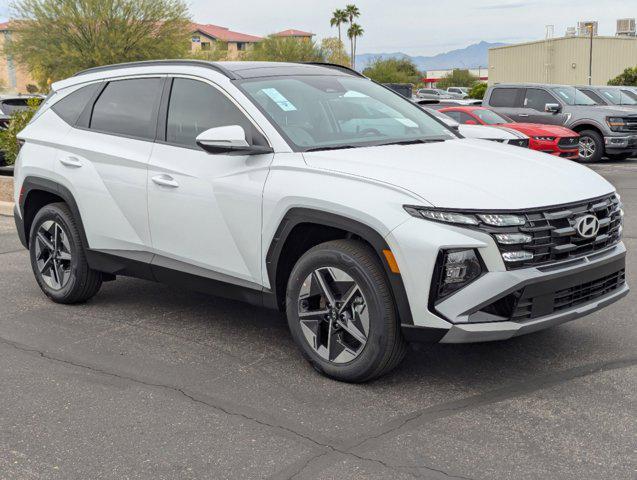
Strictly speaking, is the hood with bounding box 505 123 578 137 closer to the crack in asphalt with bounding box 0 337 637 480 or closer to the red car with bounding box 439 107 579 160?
the red car with bounding box 439 107 579 160

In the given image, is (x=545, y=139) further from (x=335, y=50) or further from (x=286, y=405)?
(x=335, y=50)

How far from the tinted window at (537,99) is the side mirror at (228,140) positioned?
51.9ft

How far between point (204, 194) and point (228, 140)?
18.7 inches

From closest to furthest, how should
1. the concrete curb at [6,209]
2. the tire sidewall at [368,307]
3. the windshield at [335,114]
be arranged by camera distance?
1. the tire sidewall at [368,307]
2. the windshield at [335,114]
3. the concrete curb at [6,209]

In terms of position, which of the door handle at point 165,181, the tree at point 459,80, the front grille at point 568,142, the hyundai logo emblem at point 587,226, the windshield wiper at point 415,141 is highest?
the windshield wiper at point 415,141

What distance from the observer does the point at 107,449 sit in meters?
3.93

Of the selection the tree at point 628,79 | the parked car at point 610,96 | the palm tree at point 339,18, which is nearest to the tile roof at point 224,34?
the palm tree at point 339,18

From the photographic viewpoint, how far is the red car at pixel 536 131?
16.6 m

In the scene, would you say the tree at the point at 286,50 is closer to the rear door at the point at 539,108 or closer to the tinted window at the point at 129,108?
the rear door at the point at 539,108

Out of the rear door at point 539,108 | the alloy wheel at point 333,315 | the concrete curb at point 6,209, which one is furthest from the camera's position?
the rear door at point 539,108

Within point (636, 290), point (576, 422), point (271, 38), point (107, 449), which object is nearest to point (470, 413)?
point (576, 422)

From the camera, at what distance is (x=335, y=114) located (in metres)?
5.39

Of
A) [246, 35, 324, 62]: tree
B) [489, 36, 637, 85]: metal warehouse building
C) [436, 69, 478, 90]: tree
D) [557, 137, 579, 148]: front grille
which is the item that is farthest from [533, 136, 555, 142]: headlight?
[436, 69, 478, 90]: tree

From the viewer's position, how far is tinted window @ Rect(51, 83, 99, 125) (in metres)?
6.39
